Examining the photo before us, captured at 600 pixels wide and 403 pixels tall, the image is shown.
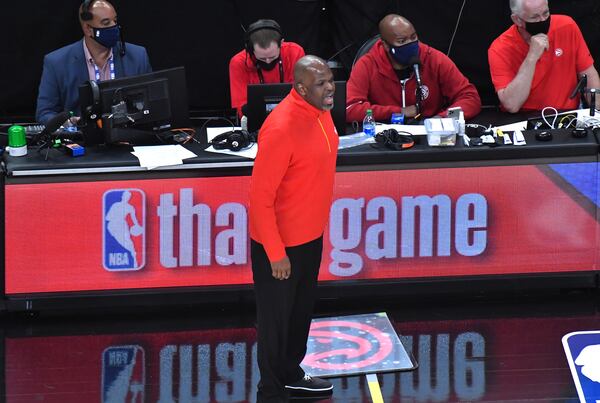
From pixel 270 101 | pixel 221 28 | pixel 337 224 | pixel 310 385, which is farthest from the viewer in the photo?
pixel 221 28

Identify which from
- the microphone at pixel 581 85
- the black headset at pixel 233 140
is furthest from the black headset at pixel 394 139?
the microphone at pixel 581 85

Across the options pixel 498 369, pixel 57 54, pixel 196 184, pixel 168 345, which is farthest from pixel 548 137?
pixel 57 54

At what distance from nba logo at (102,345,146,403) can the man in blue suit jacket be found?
2170mm

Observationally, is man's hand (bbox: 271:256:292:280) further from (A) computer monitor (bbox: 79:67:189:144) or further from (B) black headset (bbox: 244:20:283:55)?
(B) black headset (bbox: 244:20:283:55)

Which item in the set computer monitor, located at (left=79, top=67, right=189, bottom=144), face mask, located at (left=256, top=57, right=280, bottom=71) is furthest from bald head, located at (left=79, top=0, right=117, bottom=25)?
face mask, located at (left=256, top=57, right=280, bottom=71)

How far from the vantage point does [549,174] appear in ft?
22.4

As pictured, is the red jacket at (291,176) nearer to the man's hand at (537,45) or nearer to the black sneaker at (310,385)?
the black sneaker at (310,385)

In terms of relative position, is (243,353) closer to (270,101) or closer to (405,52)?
(270,101)

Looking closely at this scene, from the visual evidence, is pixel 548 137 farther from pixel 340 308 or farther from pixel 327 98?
pixel 327 98

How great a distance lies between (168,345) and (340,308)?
1081mm

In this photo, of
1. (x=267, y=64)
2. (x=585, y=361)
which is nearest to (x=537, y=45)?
(x=267, y=64)

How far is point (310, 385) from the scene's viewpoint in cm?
578

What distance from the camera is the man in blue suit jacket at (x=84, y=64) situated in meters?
7.86

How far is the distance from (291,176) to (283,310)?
666 mm
